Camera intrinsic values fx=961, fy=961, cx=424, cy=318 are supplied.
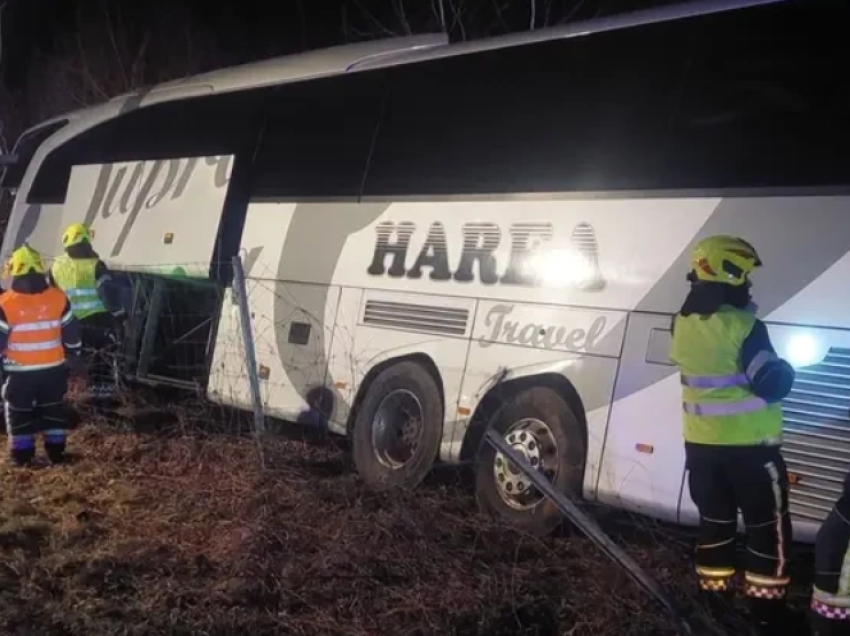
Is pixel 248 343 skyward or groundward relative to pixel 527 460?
skyward

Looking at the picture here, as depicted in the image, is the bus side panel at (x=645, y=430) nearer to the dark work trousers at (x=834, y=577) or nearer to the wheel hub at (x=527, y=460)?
the wheel hub at (x=527, y=460)

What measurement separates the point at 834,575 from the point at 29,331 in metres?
5.97

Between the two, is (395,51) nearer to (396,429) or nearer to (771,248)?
(396,429)

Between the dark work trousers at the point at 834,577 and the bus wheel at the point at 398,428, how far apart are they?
2758 mm

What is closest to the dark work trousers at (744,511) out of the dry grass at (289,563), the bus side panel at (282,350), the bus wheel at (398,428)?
the dry grass at (289,563)

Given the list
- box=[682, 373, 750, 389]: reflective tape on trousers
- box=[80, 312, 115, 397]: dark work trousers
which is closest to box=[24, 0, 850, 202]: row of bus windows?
box=[682, 373, 750, 389]: reflective tape on trousers

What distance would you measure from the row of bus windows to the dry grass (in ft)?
6.86

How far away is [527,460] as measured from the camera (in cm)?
581

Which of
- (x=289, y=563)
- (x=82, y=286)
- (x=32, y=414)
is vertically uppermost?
(x=82, y=286)

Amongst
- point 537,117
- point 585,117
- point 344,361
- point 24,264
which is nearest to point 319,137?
point 344,361

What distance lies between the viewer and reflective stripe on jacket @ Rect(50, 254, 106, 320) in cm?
864

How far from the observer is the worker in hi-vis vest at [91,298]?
862cm

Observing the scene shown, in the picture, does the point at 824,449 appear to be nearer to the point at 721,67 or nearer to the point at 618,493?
the point at 618,493

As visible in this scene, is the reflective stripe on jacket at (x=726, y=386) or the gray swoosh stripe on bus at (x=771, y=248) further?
the gray swoosh stripe on bus at (x=771, y=248)
